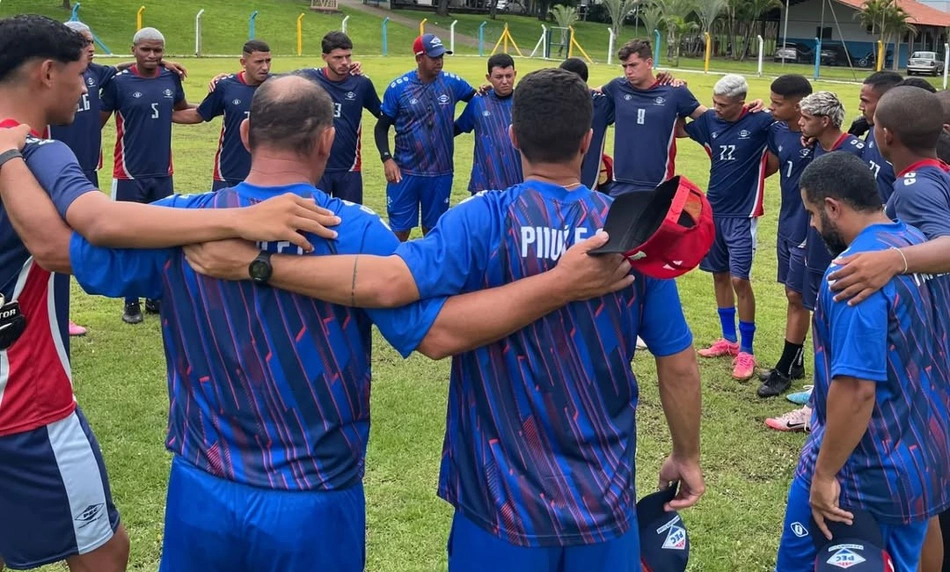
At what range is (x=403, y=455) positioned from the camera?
587 cm

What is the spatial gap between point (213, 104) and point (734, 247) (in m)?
5.71

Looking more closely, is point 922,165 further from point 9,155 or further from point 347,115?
point 347,115

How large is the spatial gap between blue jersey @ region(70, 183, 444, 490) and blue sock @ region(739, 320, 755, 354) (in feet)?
18.4

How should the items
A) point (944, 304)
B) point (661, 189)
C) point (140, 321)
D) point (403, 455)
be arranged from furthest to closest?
point (140, 321) < point (403, 455) < point (944, 304) < point (661, 189)

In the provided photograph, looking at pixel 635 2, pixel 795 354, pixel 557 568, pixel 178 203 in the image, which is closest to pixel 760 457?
pixel 795 354

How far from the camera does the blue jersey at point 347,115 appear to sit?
10.1 metres

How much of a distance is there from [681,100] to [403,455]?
503cm

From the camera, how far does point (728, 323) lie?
8.23m

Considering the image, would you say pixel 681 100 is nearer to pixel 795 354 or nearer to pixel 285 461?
pixel 795 354

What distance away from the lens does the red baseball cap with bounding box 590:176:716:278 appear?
2.41 metres

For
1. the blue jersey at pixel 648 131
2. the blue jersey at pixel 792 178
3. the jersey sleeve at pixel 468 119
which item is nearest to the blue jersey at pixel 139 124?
the jersey sleeve at pixel 468 119

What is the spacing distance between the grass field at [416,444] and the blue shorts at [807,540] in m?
Result: 1.21

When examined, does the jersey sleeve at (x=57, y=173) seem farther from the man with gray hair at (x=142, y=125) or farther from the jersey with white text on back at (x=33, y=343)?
the man with gray hair at (x=142, y=125)

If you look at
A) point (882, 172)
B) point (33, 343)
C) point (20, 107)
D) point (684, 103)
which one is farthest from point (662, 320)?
point (684, 103)
